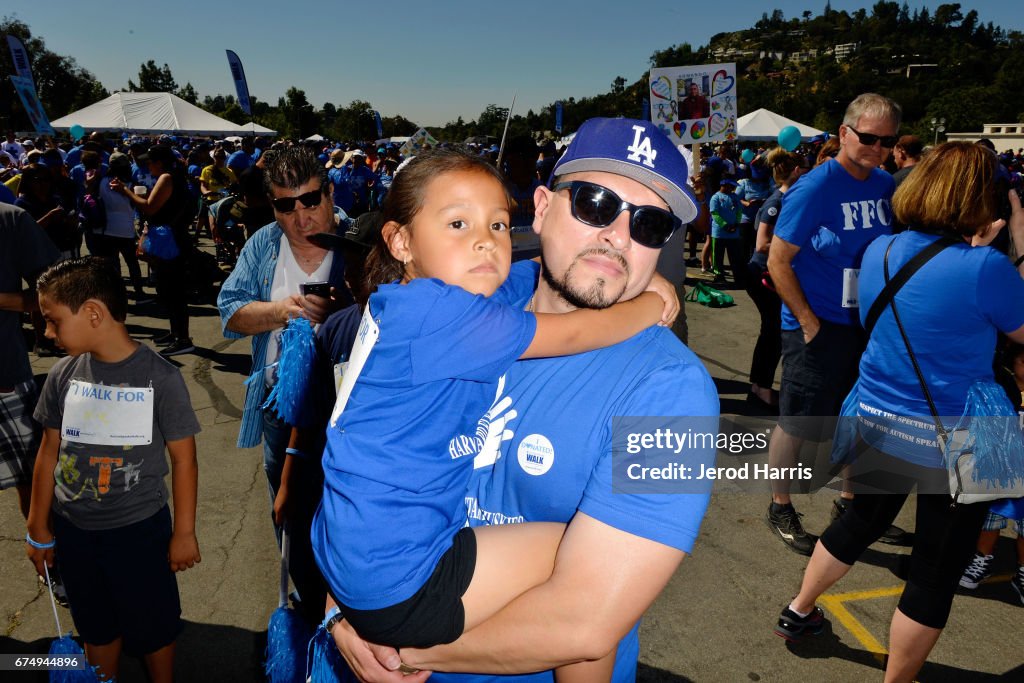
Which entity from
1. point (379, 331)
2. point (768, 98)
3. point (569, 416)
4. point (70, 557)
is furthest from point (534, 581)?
point (768, 98)

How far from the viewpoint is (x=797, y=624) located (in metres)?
3.19

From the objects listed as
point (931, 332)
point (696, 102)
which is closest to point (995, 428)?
point (931, 332)

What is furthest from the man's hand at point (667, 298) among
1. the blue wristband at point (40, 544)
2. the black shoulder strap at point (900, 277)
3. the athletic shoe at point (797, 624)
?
the blue wristband at point (40, 544)

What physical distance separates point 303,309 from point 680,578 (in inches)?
105

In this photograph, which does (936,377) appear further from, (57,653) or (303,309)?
(57,653)

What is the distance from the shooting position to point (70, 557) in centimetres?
244

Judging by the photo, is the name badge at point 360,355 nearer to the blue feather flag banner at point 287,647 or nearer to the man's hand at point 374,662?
the man's hand at point 374,662

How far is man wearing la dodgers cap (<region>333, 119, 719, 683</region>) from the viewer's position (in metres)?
1.16

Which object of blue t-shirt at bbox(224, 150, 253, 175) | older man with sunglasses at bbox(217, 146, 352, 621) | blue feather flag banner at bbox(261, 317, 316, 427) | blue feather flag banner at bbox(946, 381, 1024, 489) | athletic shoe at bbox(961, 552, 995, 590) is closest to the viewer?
blue feather flag banner at bbox(946, 381, 1024, 489)

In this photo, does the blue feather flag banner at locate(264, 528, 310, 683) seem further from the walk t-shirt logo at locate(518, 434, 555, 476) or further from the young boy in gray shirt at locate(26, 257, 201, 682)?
the walk t-shirt logo at locate(518, 434, 555, 476)

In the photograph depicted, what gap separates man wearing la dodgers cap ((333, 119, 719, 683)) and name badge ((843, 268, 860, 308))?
103 inches

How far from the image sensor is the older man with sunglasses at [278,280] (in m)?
2.96

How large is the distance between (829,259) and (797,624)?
2.13 metres

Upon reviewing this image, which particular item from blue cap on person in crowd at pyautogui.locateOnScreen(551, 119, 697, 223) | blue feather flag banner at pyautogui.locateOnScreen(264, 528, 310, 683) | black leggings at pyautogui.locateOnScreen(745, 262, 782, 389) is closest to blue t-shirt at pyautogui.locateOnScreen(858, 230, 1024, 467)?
blue cap on person in crowd at pyautogui.locateOnScreen(551, 119, 697, 223)
